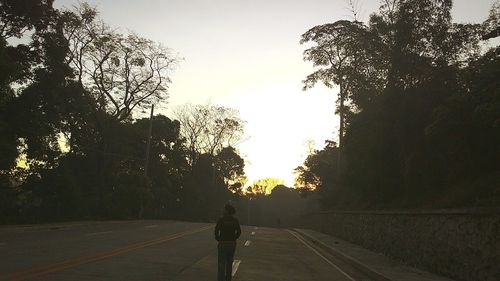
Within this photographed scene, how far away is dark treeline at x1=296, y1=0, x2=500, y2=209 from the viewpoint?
47.9 ft

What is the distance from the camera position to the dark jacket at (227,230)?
31.7ft

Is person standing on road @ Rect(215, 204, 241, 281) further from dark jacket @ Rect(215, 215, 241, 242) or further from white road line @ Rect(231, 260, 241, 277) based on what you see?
white road line @ Rect(231, 260, 241, 277)

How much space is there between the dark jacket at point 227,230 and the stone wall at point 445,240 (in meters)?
5.32

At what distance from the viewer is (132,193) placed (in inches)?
1743

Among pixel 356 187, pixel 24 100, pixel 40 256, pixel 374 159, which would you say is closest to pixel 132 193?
pixel 24 100

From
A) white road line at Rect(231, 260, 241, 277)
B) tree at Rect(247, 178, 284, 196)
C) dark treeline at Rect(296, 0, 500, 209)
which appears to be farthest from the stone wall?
tree at Rect(247, 178, 284, 196)

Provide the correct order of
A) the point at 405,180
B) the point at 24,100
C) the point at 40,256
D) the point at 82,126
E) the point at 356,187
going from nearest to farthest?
the point at 40,256, the point at 405,180, the point at 356,187, the point at 24,100, the point at 82,126

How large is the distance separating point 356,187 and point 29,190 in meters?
23.5

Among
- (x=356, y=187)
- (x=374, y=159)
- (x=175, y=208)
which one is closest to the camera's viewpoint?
(x=374, y=159)

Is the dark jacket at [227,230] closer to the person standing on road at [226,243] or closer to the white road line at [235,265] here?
the person standing on road at [226,243]

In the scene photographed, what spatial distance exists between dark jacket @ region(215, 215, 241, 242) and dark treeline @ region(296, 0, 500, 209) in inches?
247

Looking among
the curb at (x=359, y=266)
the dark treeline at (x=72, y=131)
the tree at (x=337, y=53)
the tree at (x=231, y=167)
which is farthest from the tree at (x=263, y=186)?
the curb at (x=359, y=266)

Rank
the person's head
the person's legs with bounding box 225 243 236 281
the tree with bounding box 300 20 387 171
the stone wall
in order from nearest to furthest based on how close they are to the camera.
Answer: the person's legs with bounding box 225 243 236 281 → the stone wall → the person's head → the tree with bounding box 300 20 387 171

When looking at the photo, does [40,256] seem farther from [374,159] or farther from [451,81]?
[451,81]
